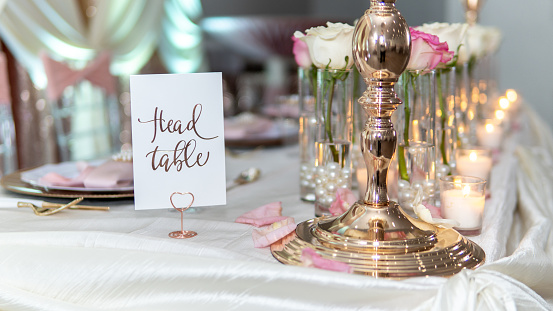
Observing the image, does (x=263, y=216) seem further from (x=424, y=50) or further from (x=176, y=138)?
(x=424, y=50)

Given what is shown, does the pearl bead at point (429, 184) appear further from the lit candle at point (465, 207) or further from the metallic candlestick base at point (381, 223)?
the metallic candlestick base at point (381, 223)

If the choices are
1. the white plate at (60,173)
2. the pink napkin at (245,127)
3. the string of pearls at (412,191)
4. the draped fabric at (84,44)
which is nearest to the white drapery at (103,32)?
the draped fabric at (84,44)

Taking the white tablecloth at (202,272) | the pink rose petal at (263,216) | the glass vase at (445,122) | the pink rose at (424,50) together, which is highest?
the pink rose at (424,50)

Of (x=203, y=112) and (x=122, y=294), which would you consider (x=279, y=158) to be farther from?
(x=122, y=294)

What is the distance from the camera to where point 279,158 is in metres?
1.67

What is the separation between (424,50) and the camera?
0.92 metres

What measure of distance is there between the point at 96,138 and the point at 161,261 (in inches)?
126

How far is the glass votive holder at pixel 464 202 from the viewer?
88 centimetres

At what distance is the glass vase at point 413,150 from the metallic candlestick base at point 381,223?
8.4 inches

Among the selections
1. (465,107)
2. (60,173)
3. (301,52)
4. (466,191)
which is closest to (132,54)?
(465,107)

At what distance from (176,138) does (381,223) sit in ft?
1.06

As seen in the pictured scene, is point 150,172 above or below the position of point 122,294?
above

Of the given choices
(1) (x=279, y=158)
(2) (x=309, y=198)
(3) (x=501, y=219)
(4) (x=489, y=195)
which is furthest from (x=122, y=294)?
(1) (x=279, y=158)

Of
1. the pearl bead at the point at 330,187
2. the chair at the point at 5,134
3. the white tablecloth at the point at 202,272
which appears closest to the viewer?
the white tablecloth at the point at 202,272
